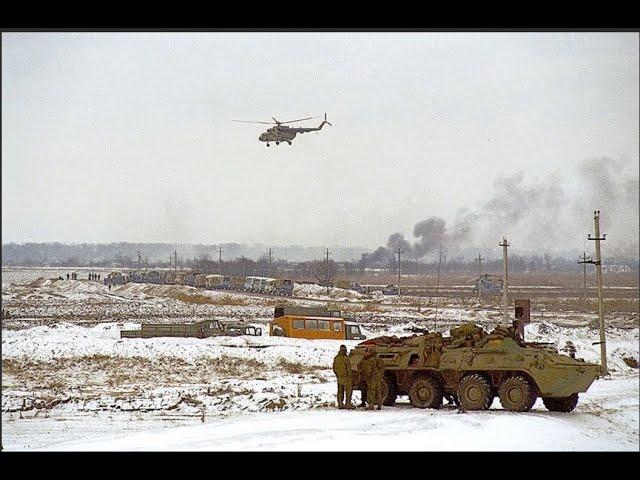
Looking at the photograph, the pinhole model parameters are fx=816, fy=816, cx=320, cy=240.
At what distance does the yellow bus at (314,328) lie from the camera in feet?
80.3

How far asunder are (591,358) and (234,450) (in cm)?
1500

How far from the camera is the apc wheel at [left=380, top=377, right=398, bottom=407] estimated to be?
1409cm

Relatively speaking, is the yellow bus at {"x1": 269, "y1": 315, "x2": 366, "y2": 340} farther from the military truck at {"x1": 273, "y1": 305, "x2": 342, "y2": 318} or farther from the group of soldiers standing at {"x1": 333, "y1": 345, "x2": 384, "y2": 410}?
the group of soldiers standing at {"x1": 333, "y1": 345, "x2": 384, "y2": 410}

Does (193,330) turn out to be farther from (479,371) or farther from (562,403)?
(562,403)

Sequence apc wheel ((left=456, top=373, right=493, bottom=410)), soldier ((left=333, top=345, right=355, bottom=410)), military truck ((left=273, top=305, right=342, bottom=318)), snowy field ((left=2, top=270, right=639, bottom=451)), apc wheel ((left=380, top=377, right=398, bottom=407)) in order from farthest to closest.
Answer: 1. military truck ((left=273, top=305, right=342, bottom=318))
2. apc wheel ((left=380, top=377, right=398, bottom=407))
3. soldier ((left=333, top=345, right=355, bottom=410))
4. apc wheel ((left=456, top=373, right=493, bottom=410))
5. snowy field ((left=2, top=270, right=639, bottom=451))

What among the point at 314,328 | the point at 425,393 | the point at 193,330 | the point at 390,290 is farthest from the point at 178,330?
the point at 425,393

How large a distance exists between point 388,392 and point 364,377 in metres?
0.88

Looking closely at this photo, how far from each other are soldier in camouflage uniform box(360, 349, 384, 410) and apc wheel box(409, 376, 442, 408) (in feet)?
2.31

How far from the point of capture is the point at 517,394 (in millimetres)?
12867

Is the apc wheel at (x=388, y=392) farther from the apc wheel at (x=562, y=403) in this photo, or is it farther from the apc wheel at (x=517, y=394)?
the apc wheel at (x=562, y=403)

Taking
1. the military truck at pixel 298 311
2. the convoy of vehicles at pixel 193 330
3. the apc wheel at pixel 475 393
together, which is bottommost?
the apc wheel at pixel 475 393

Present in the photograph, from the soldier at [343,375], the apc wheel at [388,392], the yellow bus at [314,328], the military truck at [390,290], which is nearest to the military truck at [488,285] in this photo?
the military truck at [390,290]

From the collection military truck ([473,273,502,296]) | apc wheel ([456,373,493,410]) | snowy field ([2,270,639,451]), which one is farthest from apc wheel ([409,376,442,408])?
military truck ([473,273,502,296])
